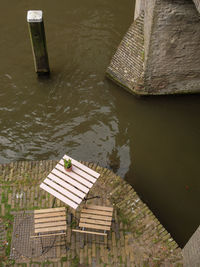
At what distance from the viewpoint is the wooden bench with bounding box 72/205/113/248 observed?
5508mm

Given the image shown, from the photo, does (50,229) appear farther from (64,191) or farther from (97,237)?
(97,237)

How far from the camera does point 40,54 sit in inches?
333

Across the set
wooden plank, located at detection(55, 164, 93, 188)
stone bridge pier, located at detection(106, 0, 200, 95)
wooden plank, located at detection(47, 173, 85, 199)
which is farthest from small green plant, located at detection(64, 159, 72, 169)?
stone bridge pier, located at detection(106, 0, 200, 95)

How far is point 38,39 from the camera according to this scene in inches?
313

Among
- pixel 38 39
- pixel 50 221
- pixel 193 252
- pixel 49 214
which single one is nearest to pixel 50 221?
pixel 50 221

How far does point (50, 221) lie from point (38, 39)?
5023 millimetres

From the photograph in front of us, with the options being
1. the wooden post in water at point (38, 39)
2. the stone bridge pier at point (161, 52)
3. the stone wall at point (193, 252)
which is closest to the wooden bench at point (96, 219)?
the stone wall at point (193, 252)

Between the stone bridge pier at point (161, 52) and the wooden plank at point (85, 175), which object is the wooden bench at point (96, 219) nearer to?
the wooden plank at point (85, 175)

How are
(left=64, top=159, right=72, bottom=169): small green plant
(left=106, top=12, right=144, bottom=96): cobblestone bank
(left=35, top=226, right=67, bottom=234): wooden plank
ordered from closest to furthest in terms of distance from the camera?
(left=35, top=226, right=67, bottom=234): wooden plank < (left=64, top=159, right=72, bottom=169): small green plant < (left=106, top=12, right=144, bottom=96): cobblestone bank

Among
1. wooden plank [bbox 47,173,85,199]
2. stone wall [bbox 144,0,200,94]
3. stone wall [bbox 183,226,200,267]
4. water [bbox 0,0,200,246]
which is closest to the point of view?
stone wall [bbox 183,226,200,267]

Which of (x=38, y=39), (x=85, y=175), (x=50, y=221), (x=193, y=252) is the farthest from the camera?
(x=38, y=39)

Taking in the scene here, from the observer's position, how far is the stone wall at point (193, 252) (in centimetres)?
492

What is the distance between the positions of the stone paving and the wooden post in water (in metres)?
3.52

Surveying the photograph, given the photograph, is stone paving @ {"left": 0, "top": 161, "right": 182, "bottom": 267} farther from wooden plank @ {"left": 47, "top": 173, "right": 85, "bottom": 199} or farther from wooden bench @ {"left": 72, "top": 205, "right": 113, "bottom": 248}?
wooden plank @ {"left": 47, "top": 173, "right": 85, "bottom": 199}
